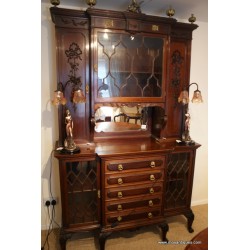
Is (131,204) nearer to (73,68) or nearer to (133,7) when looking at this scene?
(73,68)

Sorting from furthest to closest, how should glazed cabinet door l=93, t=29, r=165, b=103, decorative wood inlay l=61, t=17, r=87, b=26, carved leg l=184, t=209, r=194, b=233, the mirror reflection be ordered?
carved leg l=184, t=209, r=194, b=233 → the mirror reflection → glazed cabinet door l=93, t=29, r=165, b=103 → decorative wood inlay l=61, t=17, r=87, b=26

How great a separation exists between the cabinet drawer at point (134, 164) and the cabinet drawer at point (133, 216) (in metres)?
0.43

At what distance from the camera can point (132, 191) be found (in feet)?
5.89

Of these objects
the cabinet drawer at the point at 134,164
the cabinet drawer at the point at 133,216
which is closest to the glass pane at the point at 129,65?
the cabinet drawer at the point at 134,164

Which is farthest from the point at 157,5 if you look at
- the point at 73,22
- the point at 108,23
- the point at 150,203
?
the point at 150,203

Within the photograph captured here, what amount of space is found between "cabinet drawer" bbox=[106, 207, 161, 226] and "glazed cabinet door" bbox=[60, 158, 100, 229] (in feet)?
0.42

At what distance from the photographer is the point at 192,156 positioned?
6.69 feet

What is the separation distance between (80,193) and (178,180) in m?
1.01

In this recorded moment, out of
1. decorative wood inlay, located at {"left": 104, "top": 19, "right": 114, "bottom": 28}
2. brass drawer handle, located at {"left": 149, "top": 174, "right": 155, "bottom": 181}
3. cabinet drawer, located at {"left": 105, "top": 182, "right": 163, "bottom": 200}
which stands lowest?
cabinet drawer, located at {"left": 105, "top": 182, "right": 163, "bottom": 200}

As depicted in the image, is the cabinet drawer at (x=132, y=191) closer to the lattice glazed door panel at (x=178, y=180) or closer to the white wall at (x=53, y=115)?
the lattice glazed door panel at (x=178, y=180)

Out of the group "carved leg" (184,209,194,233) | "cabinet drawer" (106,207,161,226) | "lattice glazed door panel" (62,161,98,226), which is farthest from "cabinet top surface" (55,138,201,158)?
"carved leg" (184,209,194,233)

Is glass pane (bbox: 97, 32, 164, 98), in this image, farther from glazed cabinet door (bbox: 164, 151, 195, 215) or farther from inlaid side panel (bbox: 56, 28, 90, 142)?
glazed cabinet door (bbox: 164, 151, 195, 215)

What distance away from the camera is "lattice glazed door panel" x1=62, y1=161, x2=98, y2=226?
1.72m
